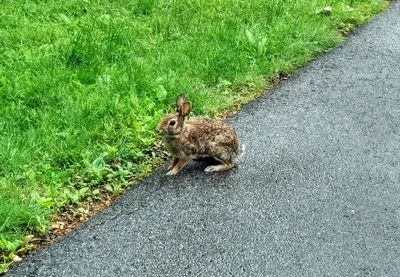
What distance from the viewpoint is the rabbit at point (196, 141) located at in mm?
5000

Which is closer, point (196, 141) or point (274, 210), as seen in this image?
point (274, 210)

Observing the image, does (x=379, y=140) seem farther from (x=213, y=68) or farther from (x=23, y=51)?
(x=23, y=51)

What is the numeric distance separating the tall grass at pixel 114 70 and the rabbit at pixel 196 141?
1.04 feet

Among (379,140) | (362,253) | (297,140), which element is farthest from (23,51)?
(362,253)

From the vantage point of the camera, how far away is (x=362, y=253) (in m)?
4.39

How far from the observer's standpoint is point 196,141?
5.11 m

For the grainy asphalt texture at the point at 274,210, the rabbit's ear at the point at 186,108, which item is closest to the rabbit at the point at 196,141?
the rabbit's ear at the point at 186,108

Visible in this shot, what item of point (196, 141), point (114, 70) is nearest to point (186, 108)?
point (196, 141)

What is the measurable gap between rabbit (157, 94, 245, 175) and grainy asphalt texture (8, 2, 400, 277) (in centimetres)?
12

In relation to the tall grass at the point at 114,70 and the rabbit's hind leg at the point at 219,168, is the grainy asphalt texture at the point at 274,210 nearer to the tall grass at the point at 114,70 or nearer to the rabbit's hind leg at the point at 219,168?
the rabbit's hind leg at the point at 219,168

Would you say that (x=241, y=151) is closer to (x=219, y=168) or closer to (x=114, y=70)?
(x=219, y=168)

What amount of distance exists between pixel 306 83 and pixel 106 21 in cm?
223

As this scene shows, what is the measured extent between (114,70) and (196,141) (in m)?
1.51

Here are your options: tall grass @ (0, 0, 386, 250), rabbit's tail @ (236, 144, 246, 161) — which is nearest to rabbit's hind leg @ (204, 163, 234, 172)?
rabbit's tail @ (236, 144, 246, 161)
